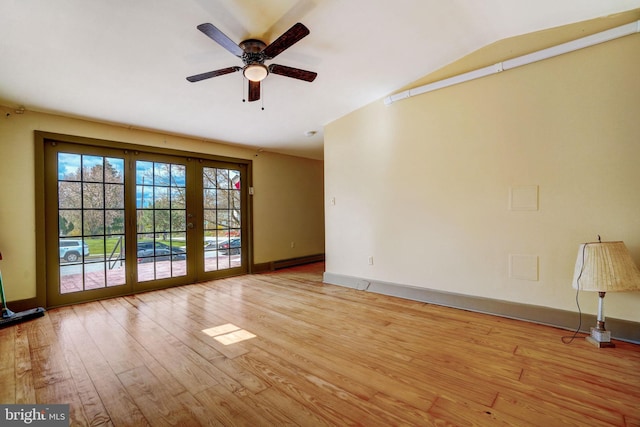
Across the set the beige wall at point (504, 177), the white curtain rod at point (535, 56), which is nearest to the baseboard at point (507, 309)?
the beige wall at point (504, 177)

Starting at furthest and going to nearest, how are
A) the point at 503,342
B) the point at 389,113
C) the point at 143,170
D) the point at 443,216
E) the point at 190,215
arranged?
the point at 190,215 < the point at 143,170 < the point at 389,113 < the point at 443,216 < the point at 503,342

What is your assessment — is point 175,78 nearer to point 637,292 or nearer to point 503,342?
point 503,342

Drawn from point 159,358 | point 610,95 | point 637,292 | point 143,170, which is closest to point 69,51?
point 143,170

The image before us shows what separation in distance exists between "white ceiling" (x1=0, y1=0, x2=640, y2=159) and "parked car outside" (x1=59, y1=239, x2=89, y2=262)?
171cm

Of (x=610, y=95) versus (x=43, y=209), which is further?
(x=43, y=209)

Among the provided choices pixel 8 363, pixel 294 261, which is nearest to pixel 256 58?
pixel 8 363

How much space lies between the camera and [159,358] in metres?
2.29

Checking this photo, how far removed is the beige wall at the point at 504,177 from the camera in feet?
8.23

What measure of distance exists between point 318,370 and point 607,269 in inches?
97.8

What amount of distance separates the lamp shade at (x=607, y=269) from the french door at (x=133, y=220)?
5106mm

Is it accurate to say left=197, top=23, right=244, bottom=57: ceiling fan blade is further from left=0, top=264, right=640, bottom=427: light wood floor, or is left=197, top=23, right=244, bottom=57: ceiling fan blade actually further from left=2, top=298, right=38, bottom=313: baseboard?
left=2, top=298, right=38, bottom=313: baseboard

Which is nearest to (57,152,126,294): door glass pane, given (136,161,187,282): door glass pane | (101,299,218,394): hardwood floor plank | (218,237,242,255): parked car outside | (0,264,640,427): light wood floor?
(136,161,187,282): door glass pane

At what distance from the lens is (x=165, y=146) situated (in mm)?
4617

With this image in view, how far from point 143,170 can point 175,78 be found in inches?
79.3
